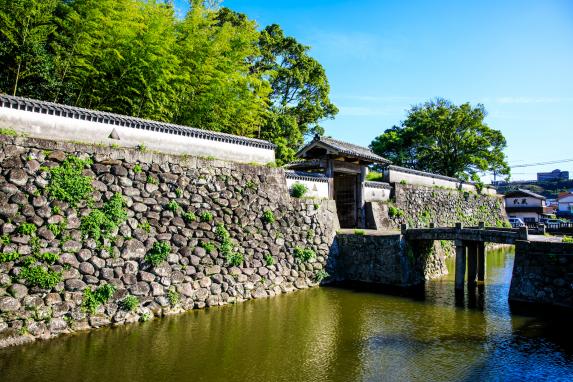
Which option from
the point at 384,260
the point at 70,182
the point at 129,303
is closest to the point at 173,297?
the point at 129,303

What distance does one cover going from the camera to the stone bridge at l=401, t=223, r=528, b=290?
1320cm

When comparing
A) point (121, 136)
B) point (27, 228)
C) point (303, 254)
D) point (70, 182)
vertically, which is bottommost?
point (303, 254)

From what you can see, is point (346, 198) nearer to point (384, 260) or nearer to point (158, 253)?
point (384, 260)

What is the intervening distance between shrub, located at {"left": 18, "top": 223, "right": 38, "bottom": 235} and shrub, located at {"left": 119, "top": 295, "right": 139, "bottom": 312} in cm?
280

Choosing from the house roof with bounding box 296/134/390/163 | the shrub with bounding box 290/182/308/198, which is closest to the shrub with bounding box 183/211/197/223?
the shrub with bounding box 290/182/308/198

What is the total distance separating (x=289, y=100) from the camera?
2717 cm

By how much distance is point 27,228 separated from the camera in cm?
882

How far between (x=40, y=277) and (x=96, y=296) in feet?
4.59

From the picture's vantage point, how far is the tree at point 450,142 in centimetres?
3070

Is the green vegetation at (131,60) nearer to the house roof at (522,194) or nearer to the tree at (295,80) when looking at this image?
the tree at (295,80)

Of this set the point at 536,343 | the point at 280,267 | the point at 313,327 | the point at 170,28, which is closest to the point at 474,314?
the point at 536,343

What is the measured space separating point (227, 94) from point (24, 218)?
398 inches

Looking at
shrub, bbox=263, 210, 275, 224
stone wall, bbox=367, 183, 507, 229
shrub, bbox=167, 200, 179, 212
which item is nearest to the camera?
shrub, bbox=167, 200, 179, 212

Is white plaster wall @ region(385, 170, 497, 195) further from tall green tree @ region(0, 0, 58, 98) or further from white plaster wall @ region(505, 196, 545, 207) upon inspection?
tall green tree @ region(0, 0, 58, 98)
